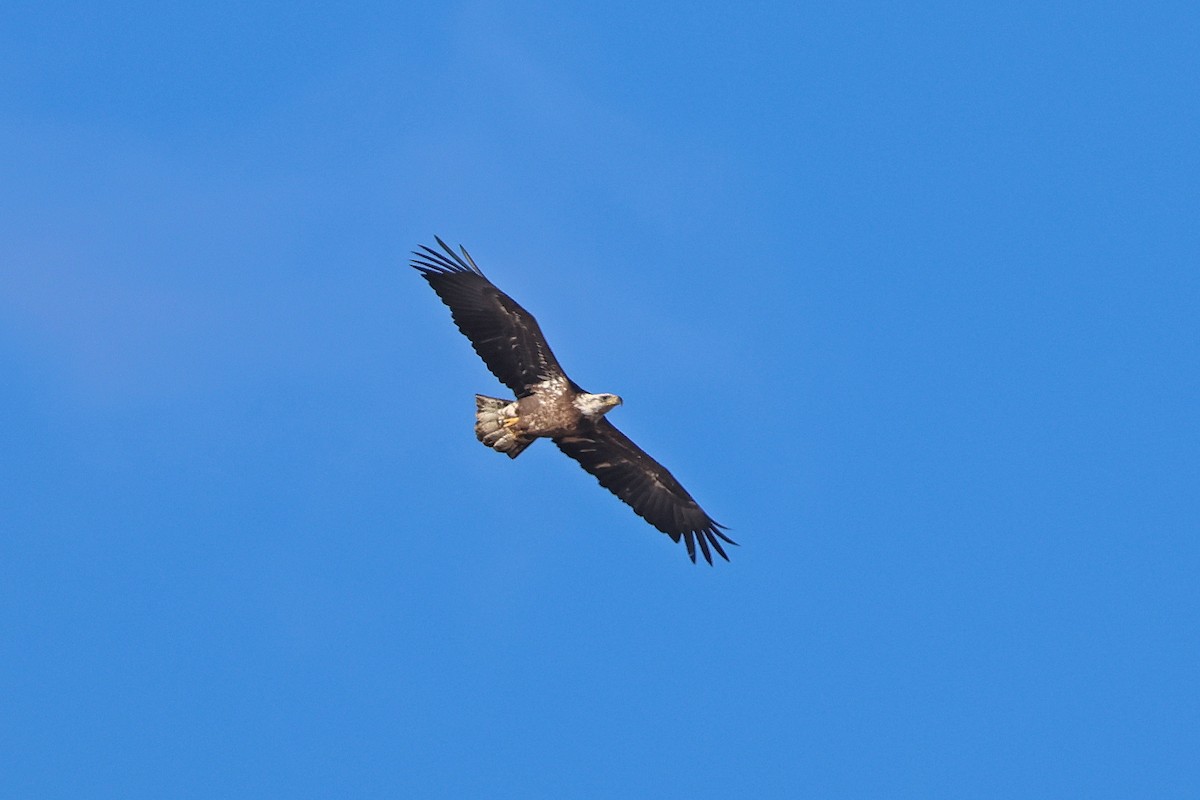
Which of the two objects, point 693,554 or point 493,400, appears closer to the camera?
point 493,400

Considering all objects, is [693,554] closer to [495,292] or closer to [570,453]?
[570,453]

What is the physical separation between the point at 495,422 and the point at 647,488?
10.4 feet

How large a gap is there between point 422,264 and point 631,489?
4.88 m

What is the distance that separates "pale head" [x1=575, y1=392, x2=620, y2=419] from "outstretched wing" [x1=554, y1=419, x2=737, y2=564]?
3.48 feet

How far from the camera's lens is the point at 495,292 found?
86.6 feet

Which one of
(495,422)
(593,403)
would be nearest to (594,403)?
(593,403)

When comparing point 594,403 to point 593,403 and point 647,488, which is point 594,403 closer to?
point 593,403

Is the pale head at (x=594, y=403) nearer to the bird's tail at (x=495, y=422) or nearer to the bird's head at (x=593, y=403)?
the bird's head at (x=593, y=403)

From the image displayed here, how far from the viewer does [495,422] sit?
1032 inches

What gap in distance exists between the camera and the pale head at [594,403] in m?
26.6

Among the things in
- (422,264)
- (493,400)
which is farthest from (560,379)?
(422,264)

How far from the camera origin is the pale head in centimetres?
2656

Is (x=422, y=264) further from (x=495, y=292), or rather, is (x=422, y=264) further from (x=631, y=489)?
(x=631, y=489)

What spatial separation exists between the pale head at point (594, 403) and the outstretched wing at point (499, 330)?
56cm
